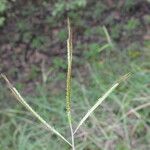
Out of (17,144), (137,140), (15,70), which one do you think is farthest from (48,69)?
→ (137,140)

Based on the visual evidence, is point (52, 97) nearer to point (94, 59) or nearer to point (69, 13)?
point (94, 59)

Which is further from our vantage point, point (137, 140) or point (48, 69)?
point (48, 69)

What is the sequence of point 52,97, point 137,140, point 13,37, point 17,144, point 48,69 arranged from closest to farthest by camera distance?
point 137,140
point 17,144
point 52,97
point 48,69
point 13,37

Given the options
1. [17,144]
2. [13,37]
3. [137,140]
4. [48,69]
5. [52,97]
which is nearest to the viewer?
[137,140]

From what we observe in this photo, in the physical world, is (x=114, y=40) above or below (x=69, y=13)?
below

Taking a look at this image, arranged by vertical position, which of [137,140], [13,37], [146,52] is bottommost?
[137,140]

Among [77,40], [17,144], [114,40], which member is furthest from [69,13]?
[17,144]

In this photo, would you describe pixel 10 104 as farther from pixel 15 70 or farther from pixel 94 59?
pixel 94 59
